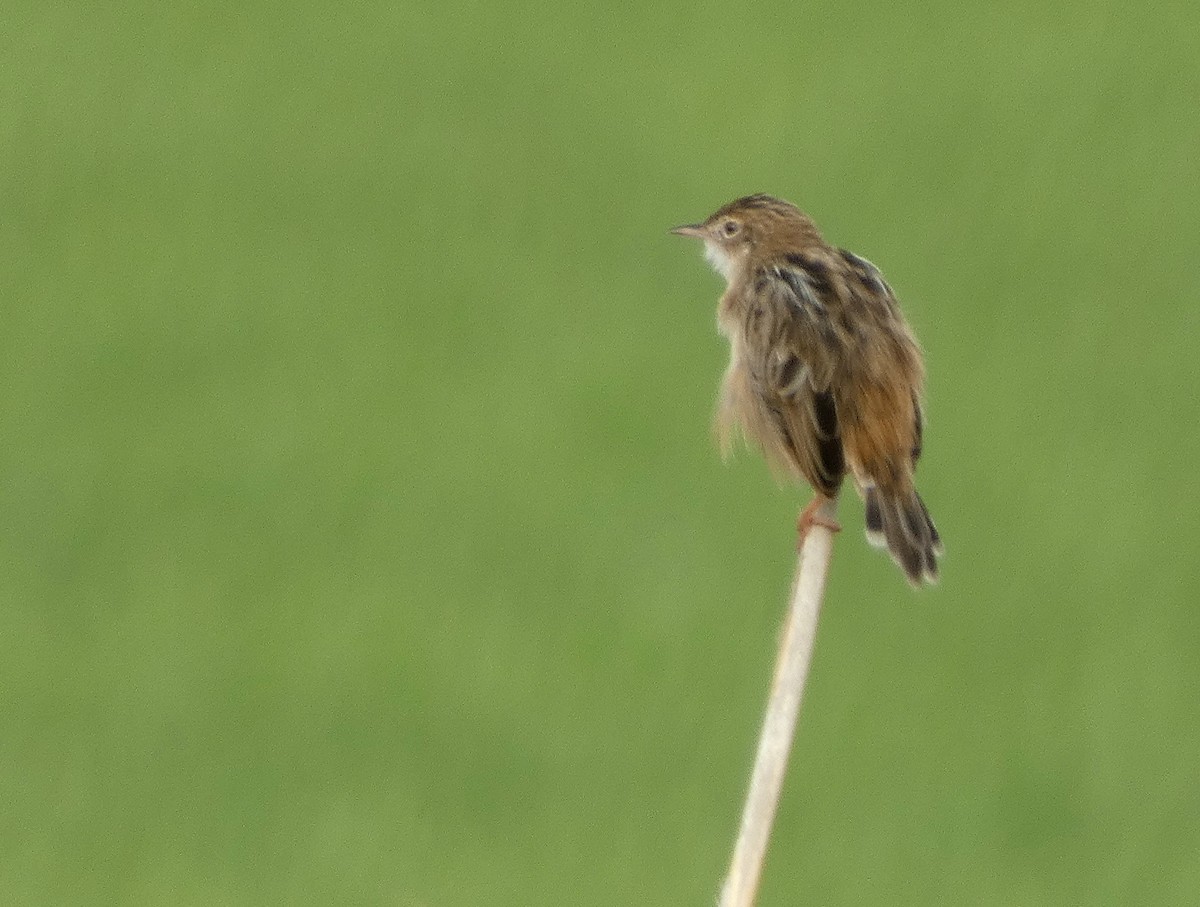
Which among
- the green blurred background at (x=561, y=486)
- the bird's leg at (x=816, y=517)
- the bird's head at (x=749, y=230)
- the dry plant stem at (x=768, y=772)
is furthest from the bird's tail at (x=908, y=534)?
the green blurred background at (x=561, y=486)

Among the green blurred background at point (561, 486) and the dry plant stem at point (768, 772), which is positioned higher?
the green blurred background at point (561, 486)

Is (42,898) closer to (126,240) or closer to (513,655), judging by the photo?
(513,655)

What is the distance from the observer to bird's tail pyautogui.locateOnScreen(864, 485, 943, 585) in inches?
255

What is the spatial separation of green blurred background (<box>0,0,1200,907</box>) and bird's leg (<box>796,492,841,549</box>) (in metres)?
5.12

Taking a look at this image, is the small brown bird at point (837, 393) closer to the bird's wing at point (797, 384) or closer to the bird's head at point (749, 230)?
the bird's wing at point (797, 384)

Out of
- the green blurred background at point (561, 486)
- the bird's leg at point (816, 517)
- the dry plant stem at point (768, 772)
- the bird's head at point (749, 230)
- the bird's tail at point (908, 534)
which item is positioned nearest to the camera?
the dry plant stem at point (768, 772)

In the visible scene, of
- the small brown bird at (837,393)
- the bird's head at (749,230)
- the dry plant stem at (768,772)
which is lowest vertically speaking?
the dry plant stem at (768,772)

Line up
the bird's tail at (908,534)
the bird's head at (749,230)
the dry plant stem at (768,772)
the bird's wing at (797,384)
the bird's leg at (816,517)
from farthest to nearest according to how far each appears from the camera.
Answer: the bird's head at (749,230)
the bird's wing at (797,384)
the bird's tail at (908,534)
the bird's leg at (816,517)
the dry plant stem at (768,772)

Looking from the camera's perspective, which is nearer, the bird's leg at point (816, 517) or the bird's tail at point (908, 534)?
the bird's leg at point (816, 517)

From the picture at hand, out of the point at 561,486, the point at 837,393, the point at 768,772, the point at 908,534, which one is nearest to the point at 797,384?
the point at 837,393

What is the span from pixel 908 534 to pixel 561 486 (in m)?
9.80

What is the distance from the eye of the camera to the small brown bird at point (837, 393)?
6730 mm

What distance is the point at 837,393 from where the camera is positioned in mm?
6848

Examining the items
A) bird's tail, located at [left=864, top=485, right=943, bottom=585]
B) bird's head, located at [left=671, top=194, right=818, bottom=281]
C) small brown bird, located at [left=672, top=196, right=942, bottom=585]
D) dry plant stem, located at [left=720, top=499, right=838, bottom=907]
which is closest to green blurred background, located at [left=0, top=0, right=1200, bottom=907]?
bird's head, located at [left=671, top=194, right=818, bottom=281]
